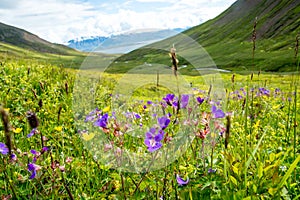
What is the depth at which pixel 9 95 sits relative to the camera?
20.6 ft

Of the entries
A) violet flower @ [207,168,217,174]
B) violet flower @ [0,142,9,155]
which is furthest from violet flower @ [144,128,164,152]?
violet flower @ [0,142,9,155]

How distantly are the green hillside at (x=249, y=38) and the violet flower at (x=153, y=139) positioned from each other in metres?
79.7

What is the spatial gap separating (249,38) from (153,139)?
149 meters

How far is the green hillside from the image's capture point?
97.7m

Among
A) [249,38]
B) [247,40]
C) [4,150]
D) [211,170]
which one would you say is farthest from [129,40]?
[249,38]

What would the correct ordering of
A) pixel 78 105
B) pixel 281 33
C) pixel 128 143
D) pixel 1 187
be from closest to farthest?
pixel 1 187 → pixel 128 143 → pixel 78 105 → pixel 281 33

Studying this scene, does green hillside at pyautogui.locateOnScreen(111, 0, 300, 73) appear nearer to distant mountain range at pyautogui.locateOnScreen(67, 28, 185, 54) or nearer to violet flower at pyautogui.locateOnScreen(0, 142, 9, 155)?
distant mountain range at pyautogui.locateOnScreen(67, 28, 185, 54)

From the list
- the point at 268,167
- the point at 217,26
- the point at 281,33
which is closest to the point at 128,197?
the point at 268,167

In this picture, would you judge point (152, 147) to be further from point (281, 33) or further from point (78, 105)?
point (281, 33)

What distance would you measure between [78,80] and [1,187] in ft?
20.8

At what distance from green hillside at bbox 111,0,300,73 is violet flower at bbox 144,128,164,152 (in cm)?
7975

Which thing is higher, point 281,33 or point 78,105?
point 281,33

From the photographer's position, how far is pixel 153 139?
2.21 metres

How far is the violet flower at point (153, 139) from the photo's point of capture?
2099mm
